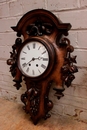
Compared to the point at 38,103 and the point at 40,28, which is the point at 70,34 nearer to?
the point at 40,28

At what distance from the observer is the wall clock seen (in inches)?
28.6

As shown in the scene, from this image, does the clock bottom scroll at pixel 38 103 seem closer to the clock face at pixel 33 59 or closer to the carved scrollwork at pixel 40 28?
the clock face at pixel 33 59

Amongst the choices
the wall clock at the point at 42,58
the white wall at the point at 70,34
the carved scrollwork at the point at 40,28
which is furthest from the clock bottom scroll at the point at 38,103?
the carved scrollwork at the point at 40,28

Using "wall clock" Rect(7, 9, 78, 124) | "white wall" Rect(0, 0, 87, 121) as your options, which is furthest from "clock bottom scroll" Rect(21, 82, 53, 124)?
"white wall" Rect(0, 0, 87, 121)

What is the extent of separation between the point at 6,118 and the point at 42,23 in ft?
1.92

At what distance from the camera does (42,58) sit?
0.75 m

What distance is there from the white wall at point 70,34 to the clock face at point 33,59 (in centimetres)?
17

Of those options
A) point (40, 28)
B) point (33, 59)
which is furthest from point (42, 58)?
point (40, 28)

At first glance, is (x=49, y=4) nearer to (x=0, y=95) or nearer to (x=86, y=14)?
(x=86, y=14)

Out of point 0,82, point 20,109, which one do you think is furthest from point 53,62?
point 0,82

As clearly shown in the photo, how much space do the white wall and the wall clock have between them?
0.25 feet

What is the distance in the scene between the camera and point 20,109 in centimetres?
102

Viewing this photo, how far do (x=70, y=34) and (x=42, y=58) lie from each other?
A: 198mm

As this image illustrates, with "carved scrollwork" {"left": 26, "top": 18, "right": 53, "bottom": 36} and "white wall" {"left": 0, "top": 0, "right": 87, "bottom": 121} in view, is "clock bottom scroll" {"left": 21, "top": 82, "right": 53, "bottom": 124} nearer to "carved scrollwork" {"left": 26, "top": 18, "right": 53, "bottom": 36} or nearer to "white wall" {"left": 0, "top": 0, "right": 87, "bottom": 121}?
"white wall" {"left": 0, "top": 0, "right": 87, "bottom": 121}
